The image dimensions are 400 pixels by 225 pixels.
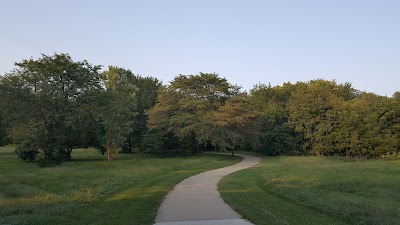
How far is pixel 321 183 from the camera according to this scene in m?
18.9

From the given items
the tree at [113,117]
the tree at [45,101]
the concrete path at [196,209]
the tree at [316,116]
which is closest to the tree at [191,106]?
the tree at [113,117]

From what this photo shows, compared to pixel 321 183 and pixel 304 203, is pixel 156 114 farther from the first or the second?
pixel 304 203

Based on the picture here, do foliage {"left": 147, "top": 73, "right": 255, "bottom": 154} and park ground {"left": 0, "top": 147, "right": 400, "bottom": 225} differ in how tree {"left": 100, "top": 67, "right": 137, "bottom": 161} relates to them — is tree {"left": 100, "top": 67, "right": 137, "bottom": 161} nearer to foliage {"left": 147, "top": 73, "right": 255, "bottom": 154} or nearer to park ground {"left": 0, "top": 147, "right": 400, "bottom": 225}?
foliage {"left": 147, "top": 73, "right": 255, "bottom": 154}

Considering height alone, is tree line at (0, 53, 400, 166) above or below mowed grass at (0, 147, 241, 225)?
above

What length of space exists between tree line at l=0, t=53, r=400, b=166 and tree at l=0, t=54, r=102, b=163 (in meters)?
0.08

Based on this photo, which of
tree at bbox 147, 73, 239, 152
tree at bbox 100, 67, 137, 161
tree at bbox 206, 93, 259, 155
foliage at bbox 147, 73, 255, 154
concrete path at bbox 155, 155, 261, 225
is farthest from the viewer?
tree at bbox 147, 73, 239, 152

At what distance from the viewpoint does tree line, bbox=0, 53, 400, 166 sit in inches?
1271

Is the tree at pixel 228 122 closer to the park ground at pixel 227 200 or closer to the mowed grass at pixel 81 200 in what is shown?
the park ground at pixel 227 200

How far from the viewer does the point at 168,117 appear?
47.4 metres

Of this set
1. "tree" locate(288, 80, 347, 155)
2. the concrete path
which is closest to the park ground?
the concrete path

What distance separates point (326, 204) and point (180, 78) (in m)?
37.3

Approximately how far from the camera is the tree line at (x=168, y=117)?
32.3 metres

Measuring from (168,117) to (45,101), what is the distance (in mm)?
18421

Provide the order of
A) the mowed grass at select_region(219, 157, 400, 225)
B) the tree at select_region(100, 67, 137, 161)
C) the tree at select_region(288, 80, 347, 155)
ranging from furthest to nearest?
the tree at select_region(288, 80, 347, 155) → the tree at select_region(100, 67, 137, 161) → the mowed grass at select_region(219, 157, 400, 225)
